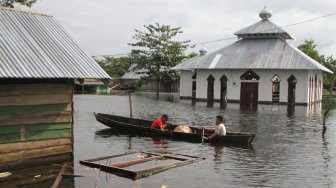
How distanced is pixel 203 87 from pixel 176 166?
38.9 meters

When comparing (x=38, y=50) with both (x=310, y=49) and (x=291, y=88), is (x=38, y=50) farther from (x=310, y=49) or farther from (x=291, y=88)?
(x=310, y=49)

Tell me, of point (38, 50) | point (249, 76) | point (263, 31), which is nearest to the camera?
point (38, 50)

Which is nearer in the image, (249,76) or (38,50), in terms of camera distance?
(38,50)

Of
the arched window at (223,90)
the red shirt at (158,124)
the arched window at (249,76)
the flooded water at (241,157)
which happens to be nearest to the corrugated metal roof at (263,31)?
the arched window at (249,76)

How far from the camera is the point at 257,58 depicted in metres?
49.7

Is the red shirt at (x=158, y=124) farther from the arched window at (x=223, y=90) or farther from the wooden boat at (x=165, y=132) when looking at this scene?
the arched window at (x=223, y=90)

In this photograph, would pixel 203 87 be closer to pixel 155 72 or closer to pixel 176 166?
pixel 155 72

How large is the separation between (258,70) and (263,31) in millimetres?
5873

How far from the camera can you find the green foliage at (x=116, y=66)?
9938 centimetres

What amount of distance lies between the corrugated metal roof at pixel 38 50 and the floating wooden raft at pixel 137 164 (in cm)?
283

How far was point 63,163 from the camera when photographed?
47.4ft

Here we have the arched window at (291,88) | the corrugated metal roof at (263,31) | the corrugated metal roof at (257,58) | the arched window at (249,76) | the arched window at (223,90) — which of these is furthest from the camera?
the corrugated metal roof at (263,31)

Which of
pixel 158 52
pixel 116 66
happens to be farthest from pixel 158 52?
pixel 116 66

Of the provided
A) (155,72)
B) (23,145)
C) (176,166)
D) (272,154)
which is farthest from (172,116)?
(155,72)
